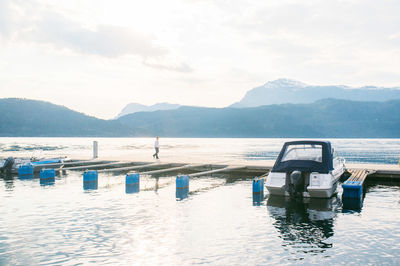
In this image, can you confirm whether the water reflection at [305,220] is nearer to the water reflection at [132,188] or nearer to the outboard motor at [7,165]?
the water reflection at [132,188]

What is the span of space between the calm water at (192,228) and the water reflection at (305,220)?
32 mm

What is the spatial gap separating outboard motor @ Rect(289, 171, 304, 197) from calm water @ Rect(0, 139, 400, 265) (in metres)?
0.54

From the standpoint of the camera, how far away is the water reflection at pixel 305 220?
32.7ft

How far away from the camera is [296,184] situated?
1545 cm

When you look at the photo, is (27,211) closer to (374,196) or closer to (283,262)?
(283,262)

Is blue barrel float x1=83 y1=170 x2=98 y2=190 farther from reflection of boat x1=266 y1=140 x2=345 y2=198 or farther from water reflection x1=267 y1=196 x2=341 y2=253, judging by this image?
reflection of boat x1=266 y1=140 x2=345 y2=198

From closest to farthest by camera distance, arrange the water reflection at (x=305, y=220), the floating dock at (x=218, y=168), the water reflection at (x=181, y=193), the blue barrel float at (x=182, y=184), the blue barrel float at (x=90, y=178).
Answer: the water reflection at (x=305, y=220) < the water reflection at (x=181, y=193) < the blue barrel float at (x=182, y=184) < the blue barrel float at (x=90, y=178) < the floating dock at (x=218, y=168)

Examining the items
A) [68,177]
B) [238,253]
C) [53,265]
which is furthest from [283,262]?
[68,177]

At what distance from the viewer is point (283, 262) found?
8.45m

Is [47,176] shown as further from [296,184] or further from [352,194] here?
[352,194]

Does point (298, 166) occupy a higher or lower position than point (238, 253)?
higher

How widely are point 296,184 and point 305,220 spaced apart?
2939 mm

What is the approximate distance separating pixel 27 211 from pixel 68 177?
11.6 m

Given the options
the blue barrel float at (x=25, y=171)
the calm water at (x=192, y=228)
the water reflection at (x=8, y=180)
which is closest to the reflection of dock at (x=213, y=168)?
the blue barrel float at (x=25, y=171)
